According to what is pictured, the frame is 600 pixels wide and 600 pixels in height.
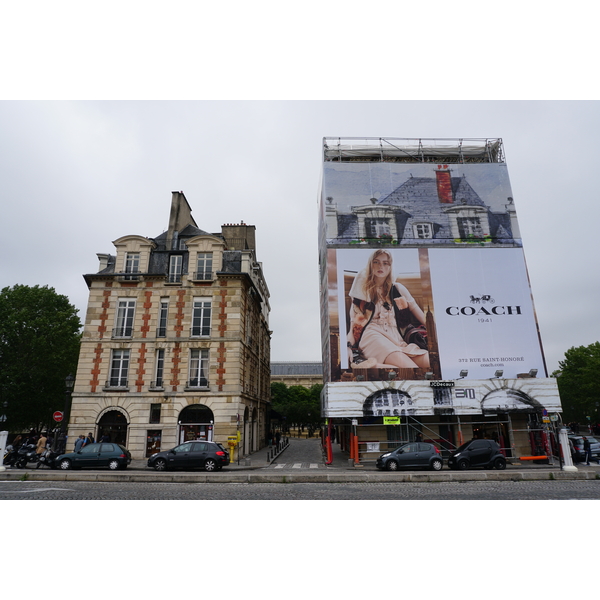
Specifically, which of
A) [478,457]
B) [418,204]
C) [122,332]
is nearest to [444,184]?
[418,204]

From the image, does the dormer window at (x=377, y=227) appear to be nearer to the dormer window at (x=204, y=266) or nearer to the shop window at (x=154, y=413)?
the dormer window at (x=204, y=266)

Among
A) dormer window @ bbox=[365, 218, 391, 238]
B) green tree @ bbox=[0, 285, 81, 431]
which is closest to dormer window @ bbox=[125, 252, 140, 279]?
green tree @ bbox=[0, 285, 81, 431]

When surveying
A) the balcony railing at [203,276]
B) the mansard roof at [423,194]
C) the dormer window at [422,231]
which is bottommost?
the balcony railing at [203,276]

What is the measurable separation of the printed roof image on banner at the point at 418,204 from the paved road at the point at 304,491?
1771 cm

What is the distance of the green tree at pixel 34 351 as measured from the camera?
32.6 metres

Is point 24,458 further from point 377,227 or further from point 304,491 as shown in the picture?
point 377,227

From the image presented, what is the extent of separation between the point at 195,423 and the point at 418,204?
21.1 metres

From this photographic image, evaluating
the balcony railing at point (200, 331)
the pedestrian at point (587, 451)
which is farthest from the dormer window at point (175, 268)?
the pedestrian at point (587, 451)

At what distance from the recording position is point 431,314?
91.4ft

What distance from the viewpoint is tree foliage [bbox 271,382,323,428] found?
61.6m

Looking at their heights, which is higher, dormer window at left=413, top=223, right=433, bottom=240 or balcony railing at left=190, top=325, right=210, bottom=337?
dormer window at left=413, top=223, right=433, bottom=240

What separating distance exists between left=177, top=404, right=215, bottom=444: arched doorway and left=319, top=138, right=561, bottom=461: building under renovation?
23.8 feet

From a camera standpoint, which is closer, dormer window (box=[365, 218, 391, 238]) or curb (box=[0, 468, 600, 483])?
curb (box=[0, 468, 600, 483])

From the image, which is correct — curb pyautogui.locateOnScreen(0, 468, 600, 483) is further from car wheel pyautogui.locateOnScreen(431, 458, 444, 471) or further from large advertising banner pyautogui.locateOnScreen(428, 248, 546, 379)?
large advertising banner pyautogui.locateOnScreen(428, 248, 546, 379)
